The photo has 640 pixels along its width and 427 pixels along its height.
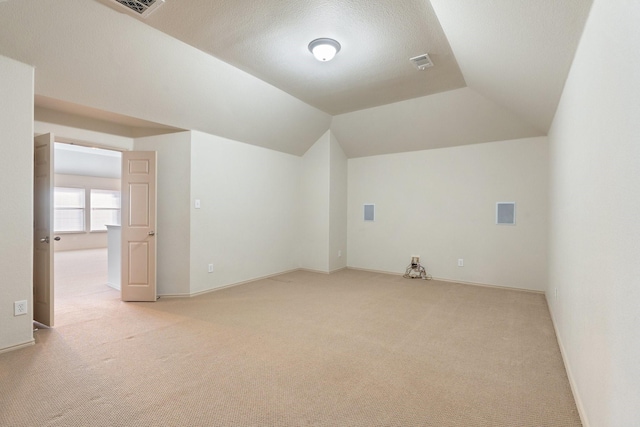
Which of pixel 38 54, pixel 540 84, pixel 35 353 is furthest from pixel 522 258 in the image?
pixel 38 54

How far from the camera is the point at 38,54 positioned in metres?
2.80

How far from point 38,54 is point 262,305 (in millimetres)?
3454

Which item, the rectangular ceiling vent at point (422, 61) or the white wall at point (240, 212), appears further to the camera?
the white wall at point (240, 212)

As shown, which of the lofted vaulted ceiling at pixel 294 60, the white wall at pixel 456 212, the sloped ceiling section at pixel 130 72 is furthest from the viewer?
the white wall at pixel 456 212

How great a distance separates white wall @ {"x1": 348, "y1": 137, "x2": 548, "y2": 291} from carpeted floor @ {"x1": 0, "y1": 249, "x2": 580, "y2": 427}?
97cm

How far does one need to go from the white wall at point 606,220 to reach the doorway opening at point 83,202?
26.5 feet

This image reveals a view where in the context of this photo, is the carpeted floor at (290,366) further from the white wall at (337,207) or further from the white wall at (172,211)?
the white wall at (337,207)

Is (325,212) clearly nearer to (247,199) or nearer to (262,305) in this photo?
(247,199)

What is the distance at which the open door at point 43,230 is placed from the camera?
3.33 meters

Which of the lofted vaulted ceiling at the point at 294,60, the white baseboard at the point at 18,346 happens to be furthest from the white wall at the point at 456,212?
the white baseboard at the point at 18,346

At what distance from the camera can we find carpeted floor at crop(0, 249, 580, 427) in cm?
194

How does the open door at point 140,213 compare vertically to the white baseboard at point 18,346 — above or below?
above

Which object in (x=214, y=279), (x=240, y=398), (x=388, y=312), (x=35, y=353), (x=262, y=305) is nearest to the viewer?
(x=240, y=398)

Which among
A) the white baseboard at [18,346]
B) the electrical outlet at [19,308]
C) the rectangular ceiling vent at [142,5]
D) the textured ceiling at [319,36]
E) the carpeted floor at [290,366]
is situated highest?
the textured ceiling at [319,36]
